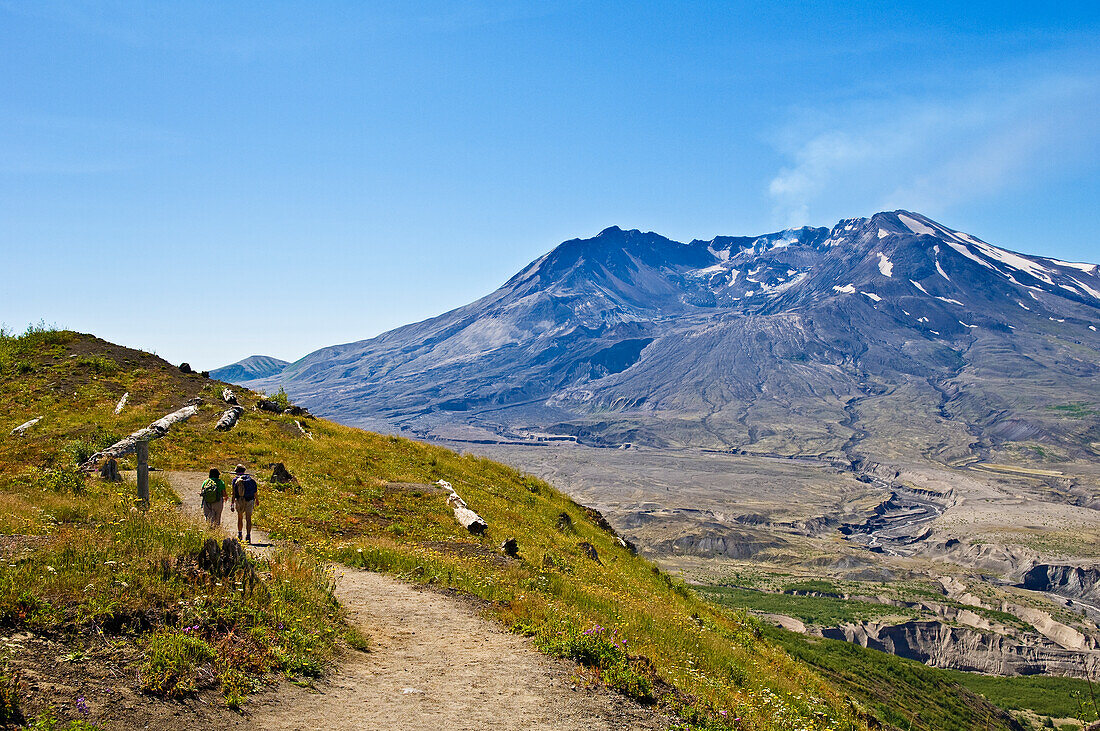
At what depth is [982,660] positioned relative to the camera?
2906 inches

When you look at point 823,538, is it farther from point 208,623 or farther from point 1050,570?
point 208,623

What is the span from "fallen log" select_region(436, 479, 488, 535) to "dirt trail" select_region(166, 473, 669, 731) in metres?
6.08

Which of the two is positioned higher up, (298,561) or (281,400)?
(281,400)

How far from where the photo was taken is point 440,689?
26.0 ft

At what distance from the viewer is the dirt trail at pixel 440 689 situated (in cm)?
694

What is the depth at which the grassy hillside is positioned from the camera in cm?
736

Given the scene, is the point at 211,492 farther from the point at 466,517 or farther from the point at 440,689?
the point at 440,689

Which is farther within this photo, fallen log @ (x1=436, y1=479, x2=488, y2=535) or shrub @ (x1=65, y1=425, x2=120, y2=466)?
shrub @ (x1=65, y1=425, x2=120, y2=466)

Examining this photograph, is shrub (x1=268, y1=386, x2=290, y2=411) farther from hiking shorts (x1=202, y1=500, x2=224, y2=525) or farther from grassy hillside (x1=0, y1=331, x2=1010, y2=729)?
hiking shorts (x1=202, y1=500, x2=224, y2=525)

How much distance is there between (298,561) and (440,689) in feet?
13.1

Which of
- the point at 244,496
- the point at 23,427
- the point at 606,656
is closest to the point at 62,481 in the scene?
the point at 244,496

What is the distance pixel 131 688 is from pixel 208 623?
4.59 ft

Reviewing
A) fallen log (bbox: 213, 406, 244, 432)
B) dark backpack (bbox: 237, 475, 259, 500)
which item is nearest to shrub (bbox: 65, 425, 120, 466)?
fallen log (bbox: 213, 406, 244, 432)

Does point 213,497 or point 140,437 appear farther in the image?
point 140,437
